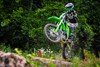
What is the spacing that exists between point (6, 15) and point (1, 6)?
658mm

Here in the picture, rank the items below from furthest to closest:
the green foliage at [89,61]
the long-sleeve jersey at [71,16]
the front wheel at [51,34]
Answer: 1. the long-sleeve jersey at [71,16]
2. the front wheel at [51,34]
3. the green foliage at [89,61]

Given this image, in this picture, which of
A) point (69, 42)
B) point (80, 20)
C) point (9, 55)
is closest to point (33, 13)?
point (80, 20)

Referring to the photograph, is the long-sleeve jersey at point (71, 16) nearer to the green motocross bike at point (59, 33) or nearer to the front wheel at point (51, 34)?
the green motocross bike at point (59, 33)

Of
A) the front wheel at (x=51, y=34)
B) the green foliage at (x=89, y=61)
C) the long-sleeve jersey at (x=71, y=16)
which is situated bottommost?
the green foliage at (x=89, y=61)

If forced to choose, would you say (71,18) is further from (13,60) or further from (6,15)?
(6,15)

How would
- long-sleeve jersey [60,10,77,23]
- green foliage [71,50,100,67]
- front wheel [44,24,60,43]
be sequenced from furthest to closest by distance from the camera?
Answer: long-sleeve jersey [60,10,77,23]
front wheel [44,24,60,43]
green foliage [71,50,100,67]

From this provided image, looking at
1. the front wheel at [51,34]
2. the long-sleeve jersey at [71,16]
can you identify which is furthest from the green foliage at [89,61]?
the long-sleeve jersey at [71,16]

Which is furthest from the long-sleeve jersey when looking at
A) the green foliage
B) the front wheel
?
the green foliage

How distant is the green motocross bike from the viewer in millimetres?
12477

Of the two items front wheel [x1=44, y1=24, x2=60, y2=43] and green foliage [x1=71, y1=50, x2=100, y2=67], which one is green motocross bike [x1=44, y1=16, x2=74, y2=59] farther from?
green foliage [x1=71, y1=50, x2=100, y2=67]

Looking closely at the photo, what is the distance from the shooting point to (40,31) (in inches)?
833

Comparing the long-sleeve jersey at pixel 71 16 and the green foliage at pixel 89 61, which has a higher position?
the long-sleeve jersey at pixel 71 16

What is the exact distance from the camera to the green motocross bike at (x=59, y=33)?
12.5 m

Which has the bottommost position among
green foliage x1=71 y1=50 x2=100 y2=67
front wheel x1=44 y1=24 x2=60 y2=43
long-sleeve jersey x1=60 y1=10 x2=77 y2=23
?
green foliage x1=71 y1=50 x2=100 y2=67
